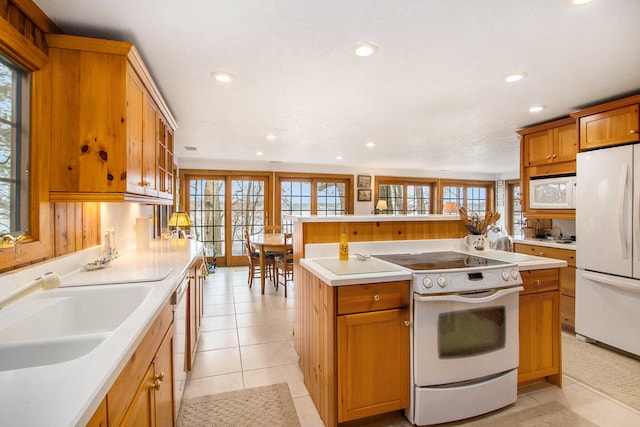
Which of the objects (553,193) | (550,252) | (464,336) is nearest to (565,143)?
(553,193)

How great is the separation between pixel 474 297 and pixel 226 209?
17.7ft

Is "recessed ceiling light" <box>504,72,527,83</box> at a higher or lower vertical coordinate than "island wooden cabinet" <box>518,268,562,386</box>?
higher

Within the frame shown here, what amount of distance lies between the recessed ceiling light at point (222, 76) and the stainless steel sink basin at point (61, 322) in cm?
157

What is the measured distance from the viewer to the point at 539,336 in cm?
207

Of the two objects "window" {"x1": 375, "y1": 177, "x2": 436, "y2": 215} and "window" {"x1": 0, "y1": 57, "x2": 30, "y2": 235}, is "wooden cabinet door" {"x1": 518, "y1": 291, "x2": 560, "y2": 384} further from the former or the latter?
"window" {"x1": 375, "y1": 177, "x2": 436, "y2": 215}

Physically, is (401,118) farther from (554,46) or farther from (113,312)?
(113,312)

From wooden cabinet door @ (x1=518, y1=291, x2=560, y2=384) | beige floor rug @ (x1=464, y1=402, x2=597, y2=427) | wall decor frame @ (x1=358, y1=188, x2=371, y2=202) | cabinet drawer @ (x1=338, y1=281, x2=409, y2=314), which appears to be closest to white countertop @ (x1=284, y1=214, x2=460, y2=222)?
cabinet drawer @ (x1=338, y1=281, x2=409, y2=314)

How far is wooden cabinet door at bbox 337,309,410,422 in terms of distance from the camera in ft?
5.49

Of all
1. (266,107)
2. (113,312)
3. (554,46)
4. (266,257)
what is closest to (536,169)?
(554,46)

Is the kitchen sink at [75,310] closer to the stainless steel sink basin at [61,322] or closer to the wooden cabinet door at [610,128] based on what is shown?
the stainless steel sink basin at [61,322]

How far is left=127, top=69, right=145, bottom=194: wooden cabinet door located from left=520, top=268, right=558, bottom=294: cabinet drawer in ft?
8.36

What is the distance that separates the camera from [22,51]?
137 cm

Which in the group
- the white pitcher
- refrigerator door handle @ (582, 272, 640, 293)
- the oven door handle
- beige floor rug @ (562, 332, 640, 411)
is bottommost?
beige floor rug @ (562, 332, 640, 411)

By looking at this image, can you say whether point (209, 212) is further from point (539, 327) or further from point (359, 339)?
point (539, 327)
